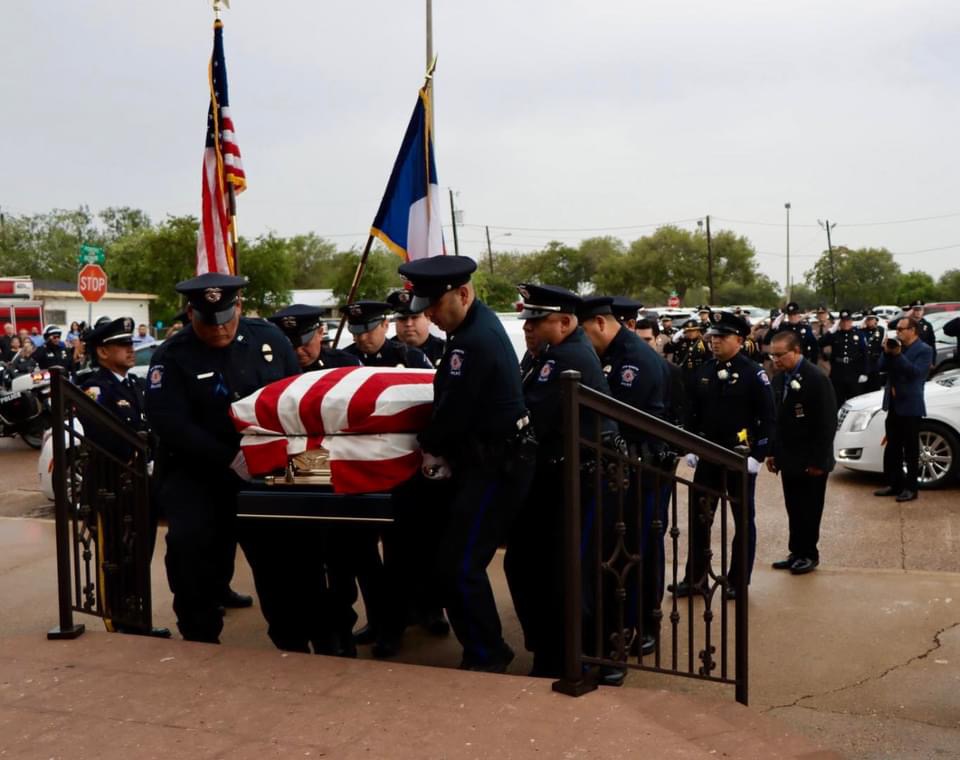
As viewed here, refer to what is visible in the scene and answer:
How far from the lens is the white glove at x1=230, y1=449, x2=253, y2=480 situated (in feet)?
14.8

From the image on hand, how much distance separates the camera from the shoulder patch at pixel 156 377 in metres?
4.69

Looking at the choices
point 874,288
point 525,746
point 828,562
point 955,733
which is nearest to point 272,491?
point 525,746

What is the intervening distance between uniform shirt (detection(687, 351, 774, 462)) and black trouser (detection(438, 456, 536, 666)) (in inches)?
96.2

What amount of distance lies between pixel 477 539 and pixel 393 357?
3.15 meters

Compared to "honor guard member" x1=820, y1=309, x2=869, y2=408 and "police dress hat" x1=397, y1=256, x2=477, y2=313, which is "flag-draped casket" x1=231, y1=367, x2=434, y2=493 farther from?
"honor guard member" x1=820, y1=309, x2=869, y2=408

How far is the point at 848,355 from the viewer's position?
1617cm

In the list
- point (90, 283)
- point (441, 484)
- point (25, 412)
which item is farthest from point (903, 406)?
point (90, 283)

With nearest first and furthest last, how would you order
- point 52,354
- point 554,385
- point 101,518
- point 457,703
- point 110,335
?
Result: point 457,703 < point 554,385 < point 101,518 < point 110,335 < point 52,354

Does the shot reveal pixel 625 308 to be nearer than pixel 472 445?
No

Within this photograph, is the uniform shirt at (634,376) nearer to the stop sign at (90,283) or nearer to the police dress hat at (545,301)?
the police dress hat at (545,301)

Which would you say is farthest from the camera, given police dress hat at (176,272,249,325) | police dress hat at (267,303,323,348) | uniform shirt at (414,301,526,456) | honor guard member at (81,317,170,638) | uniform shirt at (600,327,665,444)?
police dress hat at (267,303,323,348)

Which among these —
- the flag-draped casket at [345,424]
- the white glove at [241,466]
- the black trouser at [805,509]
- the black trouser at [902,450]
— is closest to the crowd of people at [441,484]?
the white glove at [241,466]

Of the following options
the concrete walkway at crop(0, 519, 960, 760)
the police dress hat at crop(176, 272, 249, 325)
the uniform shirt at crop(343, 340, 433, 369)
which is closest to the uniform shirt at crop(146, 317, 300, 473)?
the police dress hat at crop(176, 272, 249, 325)

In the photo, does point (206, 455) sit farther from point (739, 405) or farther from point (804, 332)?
point (804, 332)
